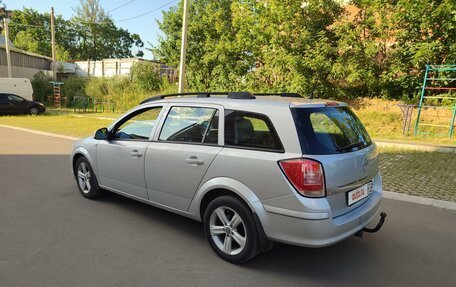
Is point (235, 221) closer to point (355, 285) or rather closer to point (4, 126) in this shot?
point (355, 285)

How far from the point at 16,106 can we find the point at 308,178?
21.7m

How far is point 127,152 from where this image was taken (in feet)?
14.1

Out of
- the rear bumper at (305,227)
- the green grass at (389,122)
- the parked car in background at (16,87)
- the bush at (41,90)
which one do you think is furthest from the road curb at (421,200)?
the bush at (41,90)

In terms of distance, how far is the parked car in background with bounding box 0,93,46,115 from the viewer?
64.5ft

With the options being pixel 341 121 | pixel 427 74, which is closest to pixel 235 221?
pixel 341 121

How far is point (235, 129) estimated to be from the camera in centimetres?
340

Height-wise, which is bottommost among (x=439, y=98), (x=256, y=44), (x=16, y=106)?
(x=16, y=106)

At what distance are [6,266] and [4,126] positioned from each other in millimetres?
14256

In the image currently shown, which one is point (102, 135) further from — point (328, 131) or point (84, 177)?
point (328, 131)

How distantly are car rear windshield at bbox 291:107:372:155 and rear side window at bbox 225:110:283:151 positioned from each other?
0.25m

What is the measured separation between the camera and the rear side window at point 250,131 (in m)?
3.13

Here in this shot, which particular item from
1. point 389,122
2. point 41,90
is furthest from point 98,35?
point 389,122

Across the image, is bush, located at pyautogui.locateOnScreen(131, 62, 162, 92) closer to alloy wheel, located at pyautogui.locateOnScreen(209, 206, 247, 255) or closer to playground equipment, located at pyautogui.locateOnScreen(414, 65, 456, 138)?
playground equipment, located at pyautogui.locateOnScreen(414, 65, 456, 138)

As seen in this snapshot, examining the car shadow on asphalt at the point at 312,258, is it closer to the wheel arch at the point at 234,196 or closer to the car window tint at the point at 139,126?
the wheel arch at the point at 234,196
